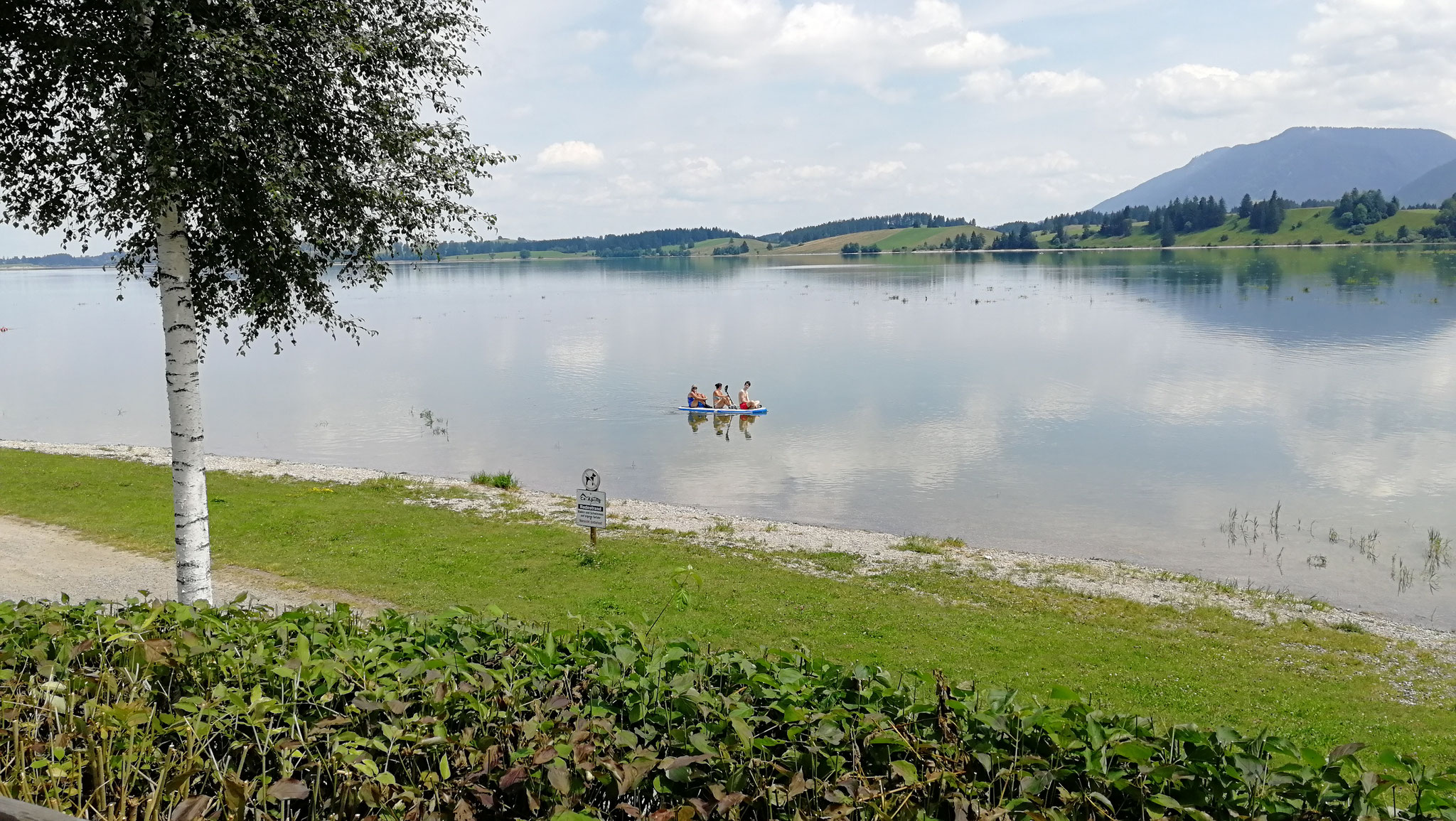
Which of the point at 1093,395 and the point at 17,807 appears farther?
the point at 1093,395

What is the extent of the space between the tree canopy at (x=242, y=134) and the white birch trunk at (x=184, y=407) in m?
0.37

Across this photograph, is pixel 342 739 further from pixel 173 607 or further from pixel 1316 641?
pixel 1316 641

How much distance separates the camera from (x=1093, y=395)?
48094mm

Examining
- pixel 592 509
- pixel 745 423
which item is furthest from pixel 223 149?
pixel 745 423

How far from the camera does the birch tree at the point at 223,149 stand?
8.08m

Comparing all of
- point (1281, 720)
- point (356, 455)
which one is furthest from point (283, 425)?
point (1281, 720)

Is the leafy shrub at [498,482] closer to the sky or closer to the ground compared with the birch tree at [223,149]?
closer to the ground

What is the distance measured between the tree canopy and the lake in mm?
18342

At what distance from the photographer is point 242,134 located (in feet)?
28.4

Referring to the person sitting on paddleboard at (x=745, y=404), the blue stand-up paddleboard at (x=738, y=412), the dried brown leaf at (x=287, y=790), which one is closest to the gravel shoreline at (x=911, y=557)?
the dried brown leaf at (x=287, y=790)

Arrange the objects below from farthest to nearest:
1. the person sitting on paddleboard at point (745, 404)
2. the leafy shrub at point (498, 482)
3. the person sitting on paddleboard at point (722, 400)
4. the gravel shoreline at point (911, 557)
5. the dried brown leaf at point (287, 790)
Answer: the person sitting on paddleboard at point (722, 400)
the person sitting on paddleboard at point (745, 404)
the leafy shrub at point (498, 482)
the gravel shoreline at point (911, 557)
the dried brown leaf at point (287, 790)

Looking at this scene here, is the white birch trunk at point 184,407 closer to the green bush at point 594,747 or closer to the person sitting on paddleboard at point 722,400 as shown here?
the green bush at point 594,747

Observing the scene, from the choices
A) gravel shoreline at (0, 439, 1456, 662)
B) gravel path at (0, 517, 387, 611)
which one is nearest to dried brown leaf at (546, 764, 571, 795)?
gravel path at (0, 517, 387, 611)

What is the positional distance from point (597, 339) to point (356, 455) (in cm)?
4420
